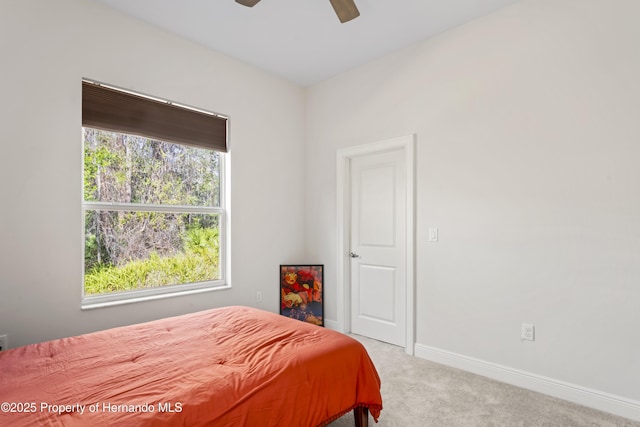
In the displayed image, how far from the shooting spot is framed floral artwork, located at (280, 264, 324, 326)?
3.81 metres

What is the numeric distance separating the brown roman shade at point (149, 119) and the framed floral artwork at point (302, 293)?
1.53m

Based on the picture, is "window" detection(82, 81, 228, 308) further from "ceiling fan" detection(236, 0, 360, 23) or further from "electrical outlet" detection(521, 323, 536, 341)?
"electrical outlet" detection(521, 323, 536, 341)

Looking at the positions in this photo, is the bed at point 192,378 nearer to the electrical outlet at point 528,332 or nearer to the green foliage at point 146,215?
the green foliage at point 146,215

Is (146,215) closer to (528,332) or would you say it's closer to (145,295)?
(145,295)

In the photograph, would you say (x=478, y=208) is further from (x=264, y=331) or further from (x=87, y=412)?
(x=87, y=412)

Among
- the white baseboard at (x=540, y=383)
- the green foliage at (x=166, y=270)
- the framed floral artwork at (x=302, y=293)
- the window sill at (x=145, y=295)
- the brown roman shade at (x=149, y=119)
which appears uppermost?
the brown roman shade at (x=149, y=119)

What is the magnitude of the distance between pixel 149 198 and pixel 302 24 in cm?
196

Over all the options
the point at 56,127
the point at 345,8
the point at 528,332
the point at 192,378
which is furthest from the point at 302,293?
the point at 345,8

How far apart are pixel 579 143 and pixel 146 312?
3.45 meters

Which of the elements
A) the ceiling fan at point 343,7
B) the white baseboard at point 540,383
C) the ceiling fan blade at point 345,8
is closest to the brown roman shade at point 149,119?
the ceiling fan at point 343,7

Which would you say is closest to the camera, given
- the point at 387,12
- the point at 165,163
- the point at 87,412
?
the point at 87,412

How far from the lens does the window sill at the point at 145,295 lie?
2.59m

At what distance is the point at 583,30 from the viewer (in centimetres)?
229

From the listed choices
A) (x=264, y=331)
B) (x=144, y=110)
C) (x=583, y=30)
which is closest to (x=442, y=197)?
(x=583, y=30)
